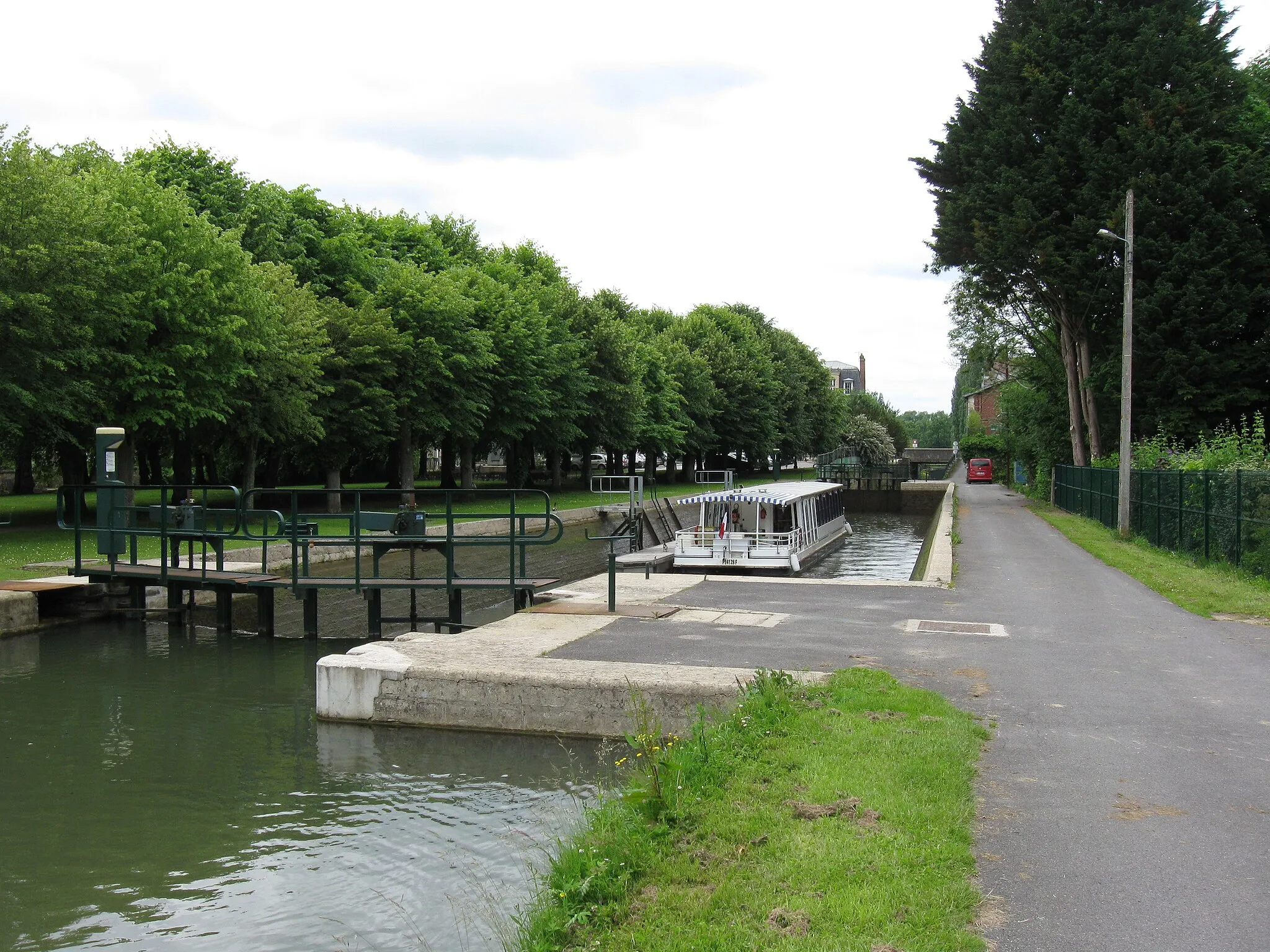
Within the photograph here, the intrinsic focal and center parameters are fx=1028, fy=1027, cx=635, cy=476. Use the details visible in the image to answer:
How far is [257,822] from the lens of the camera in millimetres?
8148

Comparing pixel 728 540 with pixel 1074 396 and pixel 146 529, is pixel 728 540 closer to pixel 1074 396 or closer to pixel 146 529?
pixel 146 529

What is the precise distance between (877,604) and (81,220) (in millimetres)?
21834

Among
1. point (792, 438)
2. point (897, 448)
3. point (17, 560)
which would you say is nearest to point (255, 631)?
point (17, 560)

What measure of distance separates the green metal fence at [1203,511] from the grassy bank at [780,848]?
1292 centimetres

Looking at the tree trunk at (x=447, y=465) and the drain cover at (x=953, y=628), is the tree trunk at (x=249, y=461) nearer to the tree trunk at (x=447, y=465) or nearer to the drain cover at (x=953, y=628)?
the tree trunk at (x=447, y=465)

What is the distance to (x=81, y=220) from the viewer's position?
25531 mm

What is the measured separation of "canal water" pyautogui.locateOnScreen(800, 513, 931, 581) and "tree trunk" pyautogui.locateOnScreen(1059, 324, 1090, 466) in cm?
744

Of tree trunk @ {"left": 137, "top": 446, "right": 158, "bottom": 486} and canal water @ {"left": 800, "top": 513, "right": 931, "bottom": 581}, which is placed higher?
tree trunk @ {"left": 137, "top": 446, "right": 158, "bottom": 486}

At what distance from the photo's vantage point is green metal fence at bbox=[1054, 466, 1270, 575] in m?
17.9

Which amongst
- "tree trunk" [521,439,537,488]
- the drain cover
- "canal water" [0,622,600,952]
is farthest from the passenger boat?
"tree trunk" [521,439,537,488]

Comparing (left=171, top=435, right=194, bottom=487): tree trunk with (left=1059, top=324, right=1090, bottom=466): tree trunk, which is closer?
(left=171, top=435, right=194, bottom=487): tree trunk

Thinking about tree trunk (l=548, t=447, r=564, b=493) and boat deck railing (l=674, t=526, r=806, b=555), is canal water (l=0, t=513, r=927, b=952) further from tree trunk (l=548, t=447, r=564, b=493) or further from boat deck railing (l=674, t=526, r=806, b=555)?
tree trunk (l=548, t=447, r=564, b=493)

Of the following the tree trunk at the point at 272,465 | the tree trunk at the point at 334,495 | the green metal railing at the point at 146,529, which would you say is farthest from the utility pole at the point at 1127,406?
the tree trunk at the point at 272,465

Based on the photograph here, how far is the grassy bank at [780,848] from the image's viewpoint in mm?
4672
